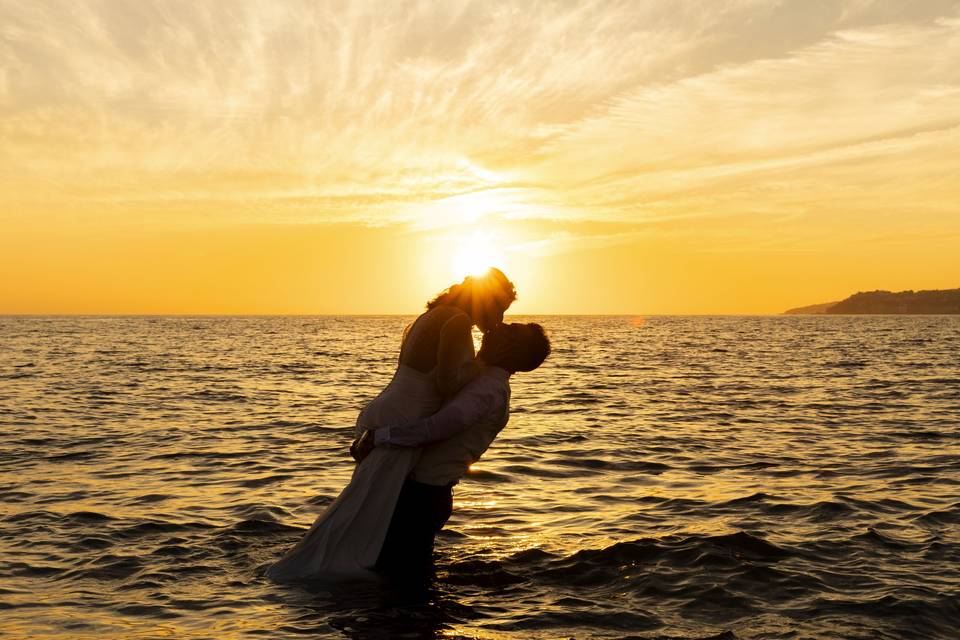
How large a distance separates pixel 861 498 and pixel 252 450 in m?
10.5

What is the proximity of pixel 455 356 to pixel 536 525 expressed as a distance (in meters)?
4.13

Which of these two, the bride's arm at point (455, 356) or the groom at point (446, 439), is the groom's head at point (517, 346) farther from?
the bride's arm at point (455, 356)

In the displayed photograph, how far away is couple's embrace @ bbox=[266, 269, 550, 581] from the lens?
6.78 m

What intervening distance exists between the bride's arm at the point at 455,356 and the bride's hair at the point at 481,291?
0.57 ft

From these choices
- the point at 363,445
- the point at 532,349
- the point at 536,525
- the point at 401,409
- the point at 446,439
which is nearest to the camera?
the point at 532,349

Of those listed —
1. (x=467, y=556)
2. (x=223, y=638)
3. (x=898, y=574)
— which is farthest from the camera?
(x=467, y=556)

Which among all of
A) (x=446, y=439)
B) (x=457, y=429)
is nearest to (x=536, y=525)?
(x=446, y=439)

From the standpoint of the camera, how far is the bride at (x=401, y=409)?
673 centimetres

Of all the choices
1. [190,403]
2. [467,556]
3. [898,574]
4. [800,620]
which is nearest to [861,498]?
[898,574]

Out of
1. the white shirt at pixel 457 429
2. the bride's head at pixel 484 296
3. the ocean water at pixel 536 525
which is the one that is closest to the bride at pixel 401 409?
the bride's head at pixel 484 296

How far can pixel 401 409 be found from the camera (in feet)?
23.0

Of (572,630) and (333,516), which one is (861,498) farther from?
(333,516)

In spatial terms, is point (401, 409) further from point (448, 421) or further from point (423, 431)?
point (448, 421)

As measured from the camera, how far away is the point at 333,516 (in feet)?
24.3
